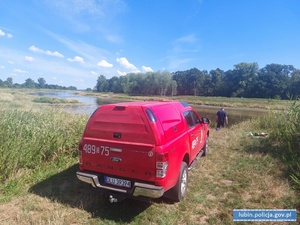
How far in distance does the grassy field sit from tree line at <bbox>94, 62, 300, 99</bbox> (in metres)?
69.0

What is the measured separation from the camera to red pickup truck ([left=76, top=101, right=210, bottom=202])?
3457mm

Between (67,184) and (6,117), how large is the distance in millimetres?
3199

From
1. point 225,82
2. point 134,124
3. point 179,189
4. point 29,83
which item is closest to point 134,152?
point 134,124

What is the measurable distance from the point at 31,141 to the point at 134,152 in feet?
11.8

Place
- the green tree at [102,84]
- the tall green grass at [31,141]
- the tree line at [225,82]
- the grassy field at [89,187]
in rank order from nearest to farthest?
the grassy field at [89,187]
the tall green grass at [31,141]
the tree line at [225,82]
the green tree at [102,84]

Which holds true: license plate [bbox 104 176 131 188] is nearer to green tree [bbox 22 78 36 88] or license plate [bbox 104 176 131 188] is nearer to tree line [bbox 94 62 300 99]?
tree line [bbox 94 62 300 99]

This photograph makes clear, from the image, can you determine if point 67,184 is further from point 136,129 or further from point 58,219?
point 136,129

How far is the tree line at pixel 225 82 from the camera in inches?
2864

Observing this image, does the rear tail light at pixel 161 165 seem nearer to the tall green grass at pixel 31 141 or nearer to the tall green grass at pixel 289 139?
the tall green grass at pixel 31 141

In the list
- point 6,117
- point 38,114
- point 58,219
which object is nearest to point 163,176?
point 58,219

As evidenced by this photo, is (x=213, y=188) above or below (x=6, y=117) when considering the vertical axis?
below

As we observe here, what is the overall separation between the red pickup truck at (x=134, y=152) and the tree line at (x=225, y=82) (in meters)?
71.5

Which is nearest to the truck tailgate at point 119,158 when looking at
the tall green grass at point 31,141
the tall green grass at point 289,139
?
the tall green grass at point 31,141

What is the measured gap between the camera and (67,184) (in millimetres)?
4914
